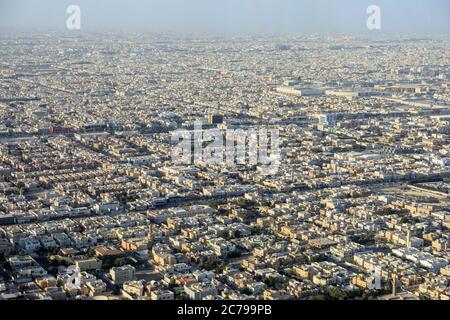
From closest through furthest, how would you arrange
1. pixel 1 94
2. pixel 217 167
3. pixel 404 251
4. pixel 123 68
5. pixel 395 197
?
pixel 404 251 → pixel 395 197 → pixel 217 167 → pixel 1 94 → pixel 123 68

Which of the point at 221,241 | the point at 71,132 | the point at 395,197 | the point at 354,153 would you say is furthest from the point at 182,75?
the point at 221,241

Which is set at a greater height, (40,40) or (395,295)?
(40,40)

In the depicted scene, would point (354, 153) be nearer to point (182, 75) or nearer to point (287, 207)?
point (287, 207)

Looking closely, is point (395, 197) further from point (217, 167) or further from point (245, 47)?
point (245, 47)

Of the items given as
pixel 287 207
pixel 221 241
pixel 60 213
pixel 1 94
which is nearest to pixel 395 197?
pixel 287 207

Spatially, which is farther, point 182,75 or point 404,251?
point 182,75

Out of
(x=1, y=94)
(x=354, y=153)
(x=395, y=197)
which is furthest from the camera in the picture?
(x=1, y=94)
